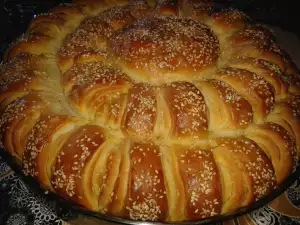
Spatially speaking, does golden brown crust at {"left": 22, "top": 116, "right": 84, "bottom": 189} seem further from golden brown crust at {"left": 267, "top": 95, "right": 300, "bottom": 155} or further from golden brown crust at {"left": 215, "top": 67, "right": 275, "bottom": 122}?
golden brown crust at {"left": 267, "top": 95, "right": 300, "bottom": 155}

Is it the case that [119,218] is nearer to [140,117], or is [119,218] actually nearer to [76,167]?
[76,167]

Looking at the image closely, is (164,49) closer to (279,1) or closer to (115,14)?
(115,14)

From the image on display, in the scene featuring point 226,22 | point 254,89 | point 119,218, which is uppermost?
point 226,22

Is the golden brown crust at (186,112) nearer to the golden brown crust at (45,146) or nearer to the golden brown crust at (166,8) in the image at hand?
the golden brown crust at (45,146)

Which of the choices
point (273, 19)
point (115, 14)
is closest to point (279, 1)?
point (273, 19)

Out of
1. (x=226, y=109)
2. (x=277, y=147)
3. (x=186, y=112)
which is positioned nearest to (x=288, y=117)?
(x=277, y=147)

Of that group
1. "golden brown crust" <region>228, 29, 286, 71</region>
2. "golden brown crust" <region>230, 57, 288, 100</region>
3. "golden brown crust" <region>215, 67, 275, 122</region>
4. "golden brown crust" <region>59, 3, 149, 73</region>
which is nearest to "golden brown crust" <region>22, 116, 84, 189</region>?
"golden brown crust" <region>59, 3, 149, 73</region>
